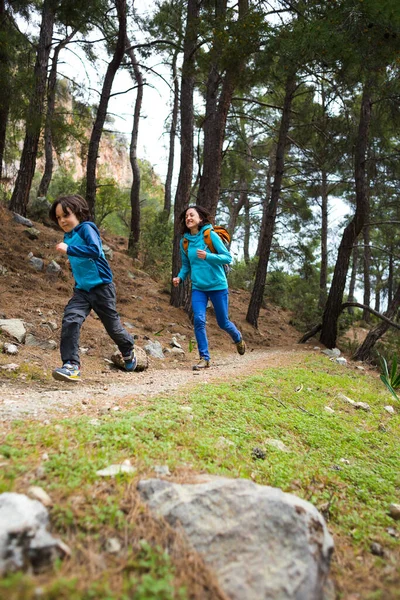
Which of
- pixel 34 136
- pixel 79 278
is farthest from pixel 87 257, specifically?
pixel 34 136

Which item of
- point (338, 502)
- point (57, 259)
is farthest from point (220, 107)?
point (338, 502)

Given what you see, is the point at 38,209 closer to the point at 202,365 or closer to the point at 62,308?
the point at 62,308

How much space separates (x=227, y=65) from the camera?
22.6 ft

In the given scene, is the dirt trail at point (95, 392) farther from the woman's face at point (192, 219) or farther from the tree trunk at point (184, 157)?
the tree trunk at point (184, 157)

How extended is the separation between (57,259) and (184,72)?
458 cm

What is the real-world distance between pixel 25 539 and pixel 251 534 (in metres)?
0.74

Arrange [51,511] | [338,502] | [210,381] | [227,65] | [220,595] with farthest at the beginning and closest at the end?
[227,65] → [210,381] → [338,502] → [51,511] → [220,595]

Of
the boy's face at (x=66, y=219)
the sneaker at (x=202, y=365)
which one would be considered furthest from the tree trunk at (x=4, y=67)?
the sneaker at (x=202, y=365)

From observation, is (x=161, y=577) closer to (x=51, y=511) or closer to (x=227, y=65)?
(x=51, y=511)

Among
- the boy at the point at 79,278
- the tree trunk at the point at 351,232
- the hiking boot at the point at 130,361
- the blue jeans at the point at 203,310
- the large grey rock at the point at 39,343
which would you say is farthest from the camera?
the tree trunk at the point at 351,232

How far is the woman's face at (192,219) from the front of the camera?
5059mm

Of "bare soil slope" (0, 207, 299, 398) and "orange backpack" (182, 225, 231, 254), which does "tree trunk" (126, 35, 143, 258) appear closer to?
"bare soil slope" (0, 207, 299, 398)

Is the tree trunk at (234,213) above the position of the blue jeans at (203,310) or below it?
above

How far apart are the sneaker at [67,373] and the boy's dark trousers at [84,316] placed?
71mm
